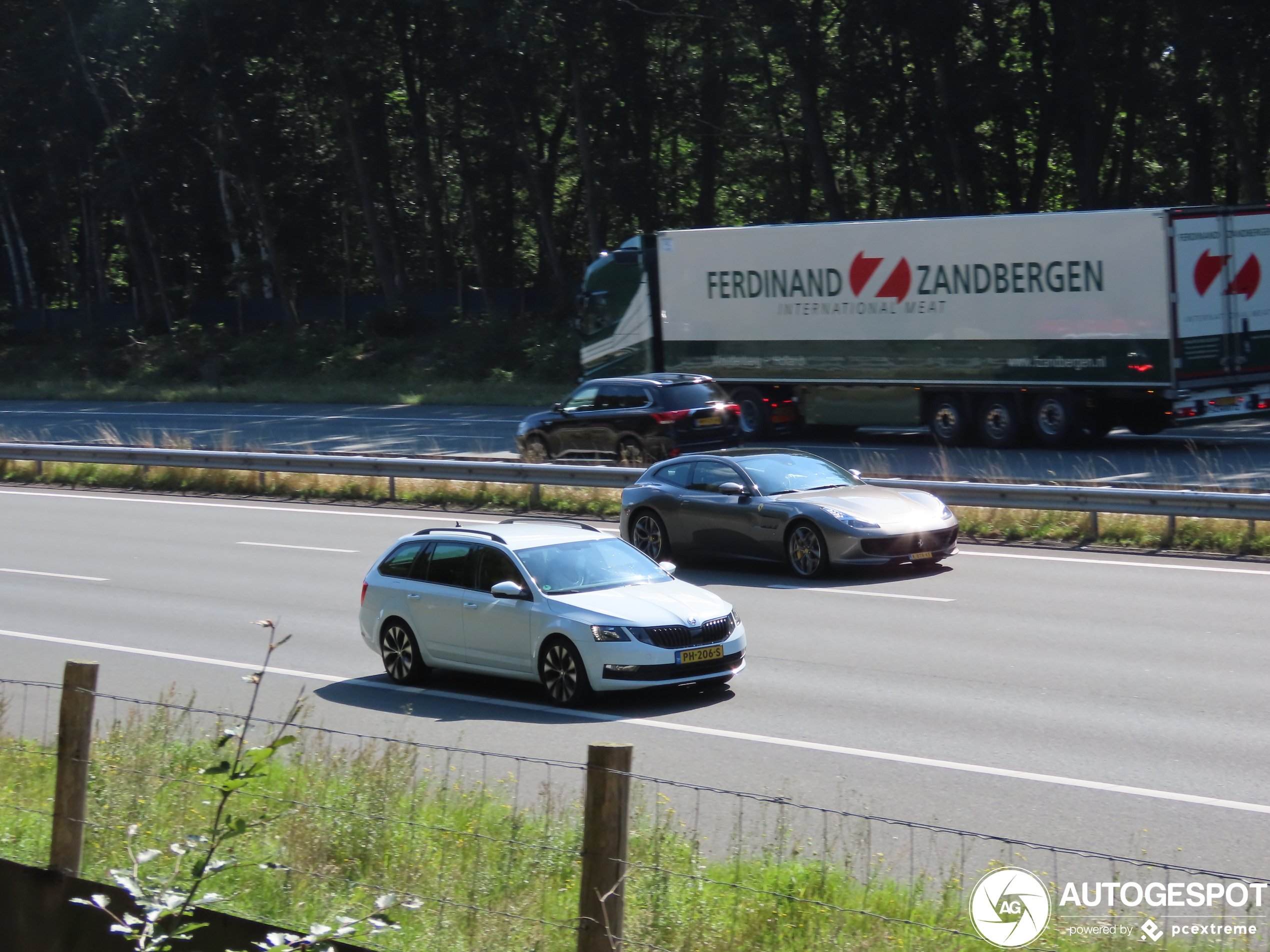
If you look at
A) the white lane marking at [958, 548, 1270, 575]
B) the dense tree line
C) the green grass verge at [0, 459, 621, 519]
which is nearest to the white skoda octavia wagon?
the white lane marking at [958, 548, 1270, 575]

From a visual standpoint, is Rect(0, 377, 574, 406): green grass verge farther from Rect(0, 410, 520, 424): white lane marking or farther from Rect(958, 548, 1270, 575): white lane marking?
Rect(958, 548, 1270, 575): white lane marking

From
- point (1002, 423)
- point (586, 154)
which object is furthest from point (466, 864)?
point (586, 154)

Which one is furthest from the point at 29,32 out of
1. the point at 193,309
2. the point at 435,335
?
the point at 435,335

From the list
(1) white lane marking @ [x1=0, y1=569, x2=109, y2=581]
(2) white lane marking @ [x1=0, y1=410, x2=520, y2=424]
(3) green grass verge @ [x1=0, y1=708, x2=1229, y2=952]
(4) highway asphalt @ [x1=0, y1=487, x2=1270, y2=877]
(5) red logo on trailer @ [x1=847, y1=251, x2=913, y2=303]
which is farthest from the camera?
(2) white lane marking @ [x1=0, y1=410, x2=520, y2=424]

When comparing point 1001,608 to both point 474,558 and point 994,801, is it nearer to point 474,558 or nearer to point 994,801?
point 474,558

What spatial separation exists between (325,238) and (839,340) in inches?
1819

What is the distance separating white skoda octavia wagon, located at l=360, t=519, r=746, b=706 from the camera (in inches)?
432

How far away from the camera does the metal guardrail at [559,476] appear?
648 inches

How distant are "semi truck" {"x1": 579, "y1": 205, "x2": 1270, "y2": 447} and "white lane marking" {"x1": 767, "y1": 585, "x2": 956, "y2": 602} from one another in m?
11.0

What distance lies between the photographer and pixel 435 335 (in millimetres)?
54438

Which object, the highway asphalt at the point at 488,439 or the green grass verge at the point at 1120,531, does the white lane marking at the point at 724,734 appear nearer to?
the green grass verge at the point at 1120,531

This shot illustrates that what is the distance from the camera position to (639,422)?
79.8ft

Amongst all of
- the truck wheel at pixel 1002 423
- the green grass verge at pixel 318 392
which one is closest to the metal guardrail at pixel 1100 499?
the truck wheel at pixel 1002 423

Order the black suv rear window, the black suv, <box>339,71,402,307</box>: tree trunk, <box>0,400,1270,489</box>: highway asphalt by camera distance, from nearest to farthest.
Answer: <box>0,400,1270,489</box>: highway asphalt
the black suv
the black suv rear window
<box>339,71,402,307</box>: tree trunk
